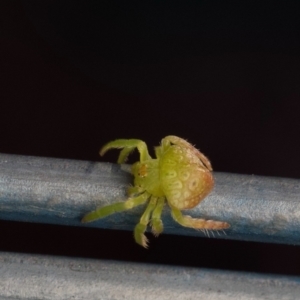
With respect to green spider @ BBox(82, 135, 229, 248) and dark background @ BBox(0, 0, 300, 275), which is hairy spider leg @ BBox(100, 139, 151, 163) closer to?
green spider @ BBox(82, 135, 229, 248)

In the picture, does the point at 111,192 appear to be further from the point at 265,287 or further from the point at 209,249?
the point at 209,249

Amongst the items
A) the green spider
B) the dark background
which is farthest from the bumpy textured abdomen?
the dark background

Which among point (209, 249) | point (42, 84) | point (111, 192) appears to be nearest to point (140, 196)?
point (111, 192)

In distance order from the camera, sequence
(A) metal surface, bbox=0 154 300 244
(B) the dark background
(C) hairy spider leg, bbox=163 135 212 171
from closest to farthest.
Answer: (A) metal surface, bbox=0 154 300 244
(C) hairy spider leg, bbox=163 135 212 171
(B) the dark background

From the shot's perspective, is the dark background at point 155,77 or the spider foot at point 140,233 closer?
the spider foot at point 140,233

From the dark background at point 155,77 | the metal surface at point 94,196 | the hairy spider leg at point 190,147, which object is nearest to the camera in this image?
the metal surface at point 94,196

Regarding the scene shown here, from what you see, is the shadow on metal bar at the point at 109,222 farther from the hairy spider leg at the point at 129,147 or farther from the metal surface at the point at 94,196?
the hairy spider leg at the point at 129,147

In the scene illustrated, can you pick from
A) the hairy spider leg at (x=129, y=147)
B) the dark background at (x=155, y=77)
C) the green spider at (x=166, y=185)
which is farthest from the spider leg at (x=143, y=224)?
the dark background at (x=155, y=77)
